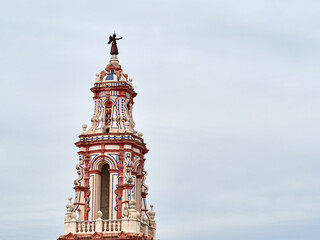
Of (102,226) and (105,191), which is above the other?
(105,191)

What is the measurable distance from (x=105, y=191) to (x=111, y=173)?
1478 millimetres

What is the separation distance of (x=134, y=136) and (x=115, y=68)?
14.9 feet

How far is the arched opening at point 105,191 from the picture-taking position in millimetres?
42750

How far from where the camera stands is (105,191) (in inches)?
1695

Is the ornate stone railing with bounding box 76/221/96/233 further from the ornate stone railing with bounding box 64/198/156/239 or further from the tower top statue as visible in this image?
the tower top statue

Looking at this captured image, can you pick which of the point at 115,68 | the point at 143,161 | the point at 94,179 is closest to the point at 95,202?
the point at 94,179

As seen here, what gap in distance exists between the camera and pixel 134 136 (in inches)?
1698

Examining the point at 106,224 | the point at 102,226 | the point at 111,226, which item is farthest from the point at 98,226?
the point at 111,226

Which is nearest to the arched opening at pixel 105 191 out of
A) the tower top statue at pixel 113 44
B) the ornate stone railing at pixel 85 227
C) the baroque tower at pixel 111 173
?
the baroque tower at pixel 111 173

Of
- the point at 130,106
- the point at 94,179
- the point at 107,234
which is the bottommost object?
the point at 107,234

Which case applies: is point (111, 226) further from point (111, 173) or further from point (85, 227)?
point (111, 173)

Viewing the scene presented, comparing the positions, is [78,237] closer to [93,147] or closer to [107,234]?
[107,234]

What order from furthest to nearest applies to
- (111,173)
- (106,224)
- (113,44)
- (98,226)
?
1. (113,44)
2. (111,173)
3. (106,224)
4. (98,226)

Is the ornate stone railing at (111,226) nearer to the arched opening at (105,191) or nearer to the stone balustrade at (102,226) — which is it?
the stone balustrade at (102,226)
